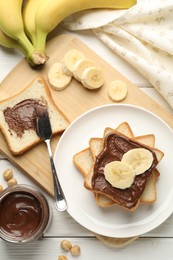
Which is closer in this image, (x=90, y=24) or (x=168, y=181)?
(x=168, y=181)

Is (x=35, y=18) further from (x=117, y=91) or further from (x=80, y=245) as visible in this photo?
(x=80, y=245)

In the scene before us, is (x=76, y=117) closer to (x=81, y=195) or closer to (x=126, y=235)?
(x=81, y=195)

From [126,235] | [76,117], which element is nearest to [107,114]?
[76,117]

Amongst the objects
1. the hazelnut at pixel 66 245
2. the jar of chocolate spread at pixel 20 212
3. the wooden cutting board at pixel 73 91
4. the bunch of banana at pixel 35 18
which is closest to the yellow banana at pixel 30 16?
the bunch of banana at pixel 35 18

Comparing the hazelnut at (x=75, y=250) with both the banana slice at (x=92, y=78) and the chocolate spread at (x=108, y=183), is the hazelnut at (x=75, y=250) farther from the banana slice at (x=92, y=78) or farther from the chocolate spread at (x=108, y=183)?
the banana slice at (x=92, y=78)

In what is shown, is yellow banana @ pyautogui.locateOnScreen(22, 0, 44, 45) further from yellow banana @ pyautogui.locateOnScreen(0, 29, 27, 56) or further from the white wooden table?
the white wooden table

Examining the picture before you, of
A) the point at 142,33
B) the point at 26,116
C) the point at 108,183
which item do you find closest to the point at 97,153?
the point at 108,183
